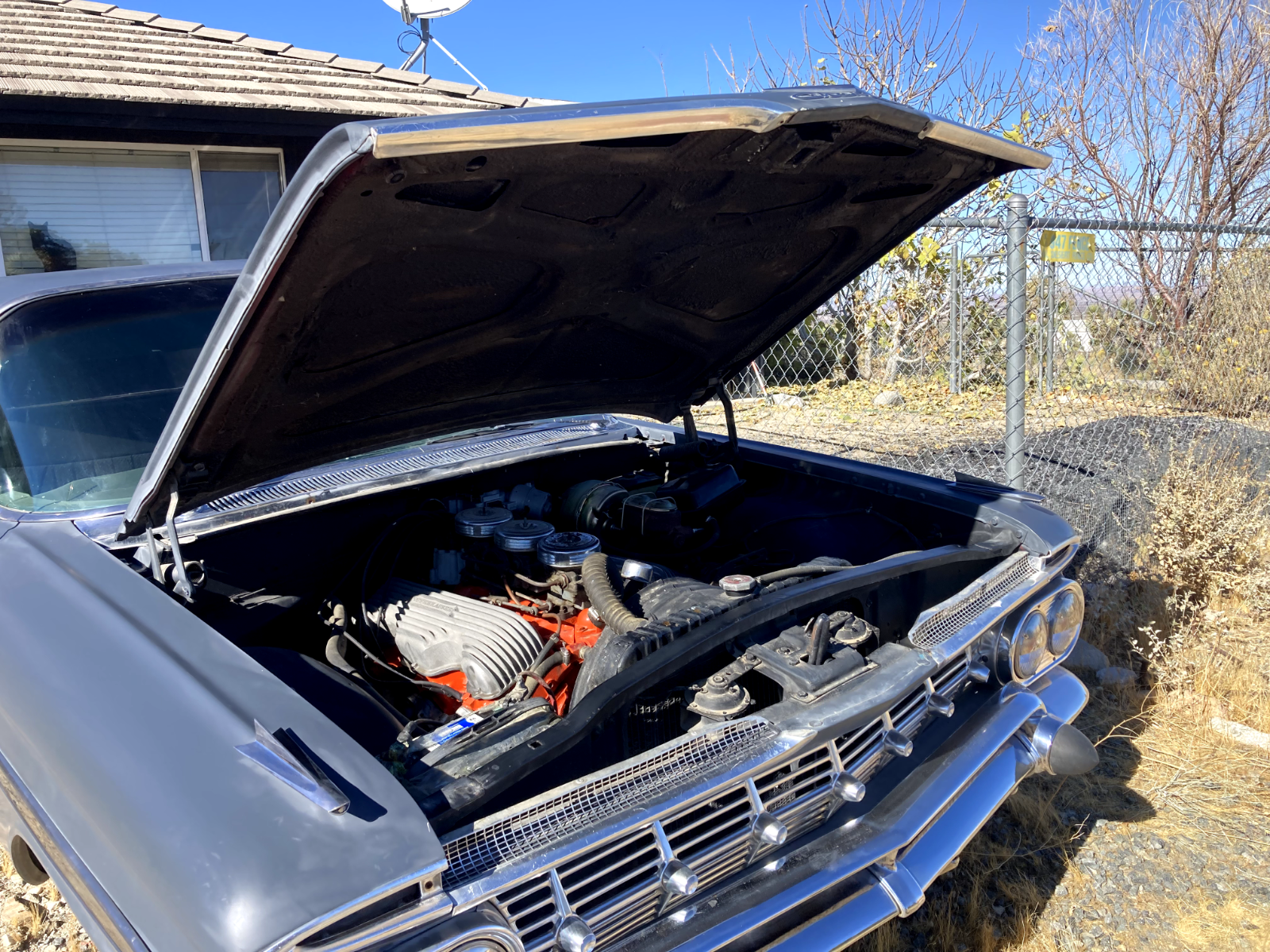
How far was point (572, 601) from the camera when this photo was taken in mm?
2287

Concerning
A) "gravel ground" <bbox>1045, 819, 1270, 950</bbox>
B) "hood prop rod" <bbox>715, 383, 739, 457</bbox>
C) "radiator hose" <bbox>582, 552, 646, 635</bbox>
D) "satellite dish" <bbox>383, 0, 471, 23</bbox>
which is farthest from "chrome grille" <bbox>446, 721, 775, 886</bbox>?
"satellite dish" <bbox>383, 0, 471, 23</bbox>

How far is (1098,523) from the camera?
13.9ft

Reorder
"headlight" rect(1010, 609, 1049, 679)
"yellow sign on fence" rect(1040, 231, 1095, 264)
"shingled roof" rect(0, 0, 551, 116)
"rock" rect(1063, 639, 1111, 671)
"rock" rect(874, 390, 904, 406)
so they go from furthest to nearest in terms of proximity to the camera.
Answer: "rock" rect(874, 390, 904, 406)
"shingled roof" rect(0, 0, 551, 116)
"yellow sign on fence" rect(1040, 231, 1095, 264)
"rock" rect(1063, 639, 1111, 671)
"headlight" rect(1010, 609, 1049, 679)

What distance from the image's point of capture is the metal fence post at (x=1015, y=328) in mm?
3523

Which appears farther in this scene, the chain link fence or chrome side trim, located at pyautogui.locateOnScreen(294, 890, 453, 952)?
the chain link fence

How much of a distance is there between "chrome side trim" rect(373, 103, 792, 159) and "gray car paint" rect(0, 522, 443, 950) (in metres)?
0.90

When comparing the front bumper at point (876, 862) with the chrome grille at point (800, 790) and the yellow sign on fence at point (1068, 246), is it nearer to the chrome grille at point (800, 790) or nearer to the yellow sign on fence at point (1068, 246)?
the chrome grille at point (800, 790)

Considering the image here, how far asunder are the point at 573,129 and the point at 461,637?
1.21 metres

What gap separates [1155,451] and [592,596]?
12.5ft


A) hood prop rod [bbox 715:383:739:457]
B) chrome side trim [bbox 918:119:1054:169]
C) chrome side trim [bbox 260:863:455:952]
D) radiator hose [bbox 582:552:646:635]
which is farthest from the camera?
hood prop rod [bbox 715:383:739:457]

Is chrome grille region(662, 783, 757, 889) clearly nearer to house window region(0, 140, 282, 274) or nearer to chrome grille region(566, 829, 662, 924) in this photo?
chrome grille region(566, 829, 662, 924)

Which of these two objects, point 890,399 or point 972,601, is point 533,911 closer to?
point 972,601

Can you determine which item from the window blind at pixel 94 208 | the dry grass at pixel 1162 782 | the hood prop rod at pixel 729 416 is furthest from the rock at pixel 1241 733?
the window blind at pixel 94 208

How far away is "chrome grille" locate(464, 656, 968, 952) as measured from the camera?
1.24 metres
